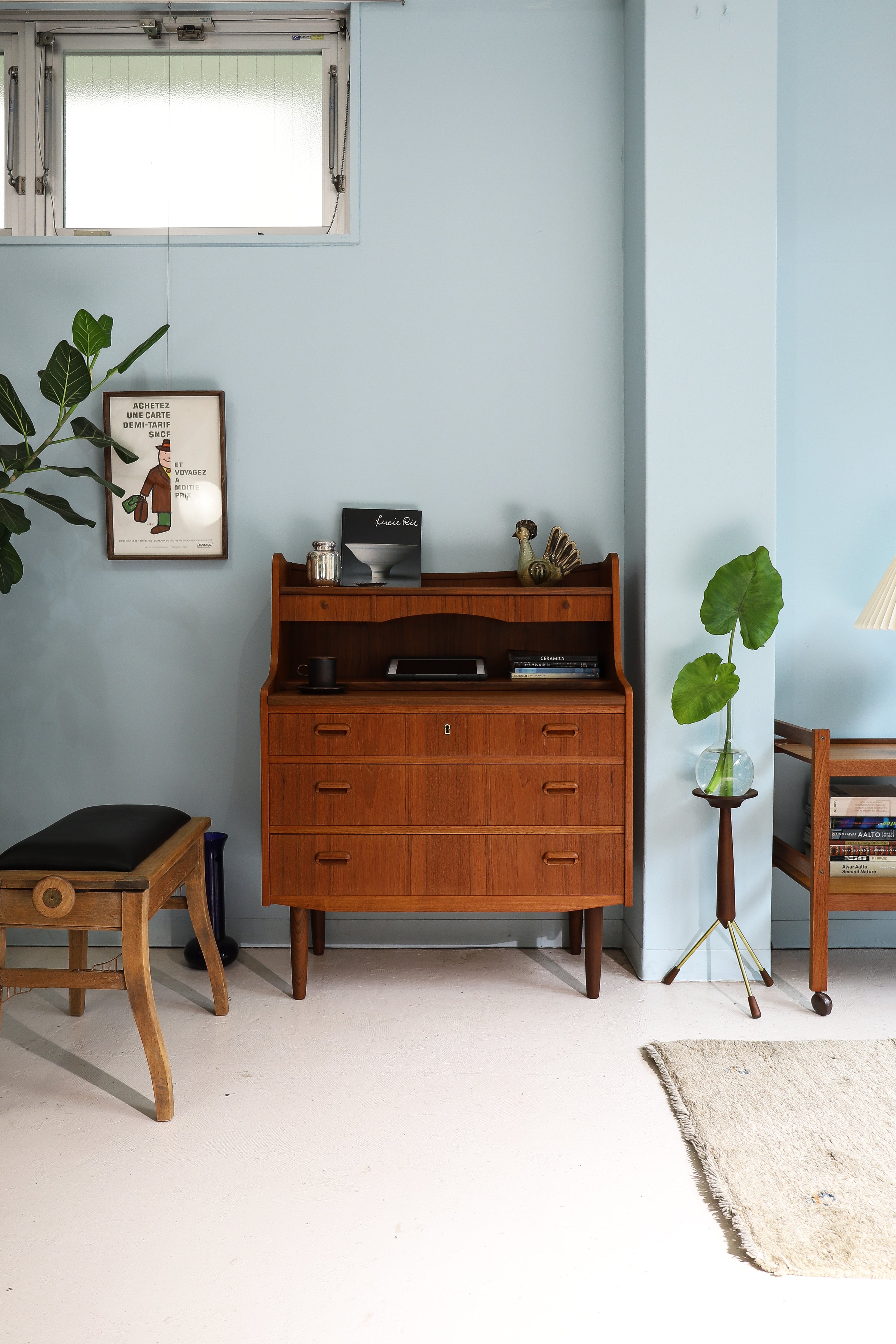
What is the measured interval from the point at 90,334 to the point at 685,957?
2.54 m

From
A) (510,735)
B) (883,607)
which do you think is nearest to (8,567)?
(510,735)

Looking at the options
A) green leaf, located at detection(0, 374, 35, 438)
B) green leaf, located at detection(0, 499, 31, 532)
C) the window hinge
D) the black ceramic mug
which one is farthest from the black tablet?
the window hinge

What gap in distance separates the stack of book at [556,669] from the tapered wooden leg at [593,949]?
0.69m

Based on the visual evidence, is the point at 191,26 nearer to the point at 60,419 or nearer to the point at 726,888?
the point at 60,419

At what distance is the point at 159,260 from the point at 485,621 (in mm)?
1615

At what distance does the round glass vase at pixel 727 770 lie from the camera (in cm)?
243

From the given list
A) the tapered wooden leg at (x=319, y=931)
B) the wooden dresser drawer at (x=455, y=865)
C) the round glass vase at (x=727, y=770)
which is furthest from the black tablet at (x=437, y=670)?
the tapered wooden leg at (x=319, y=931)

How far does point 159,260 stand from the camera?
282 centimetres

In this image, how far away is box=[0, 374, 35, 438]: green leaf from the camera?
2.46 meters

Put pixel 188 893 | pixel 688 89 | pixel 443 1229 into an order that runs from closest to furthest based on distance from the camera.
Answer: pixel 443 1229
pixel 188 893
pixel 688 89

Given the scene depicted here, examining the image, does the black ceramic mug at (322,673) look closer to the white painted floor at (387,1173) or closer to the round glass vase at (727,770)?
the white painted floor at (387,1173)

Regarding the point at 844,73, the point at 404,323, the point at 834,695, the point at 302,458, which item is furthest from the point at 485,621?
the point at 844,73

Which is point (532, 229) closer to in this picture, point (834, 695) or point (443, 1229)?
point (834, 695)

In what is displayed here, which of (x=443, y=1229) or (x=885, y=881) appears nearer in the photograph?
(x=443, y=1229)
